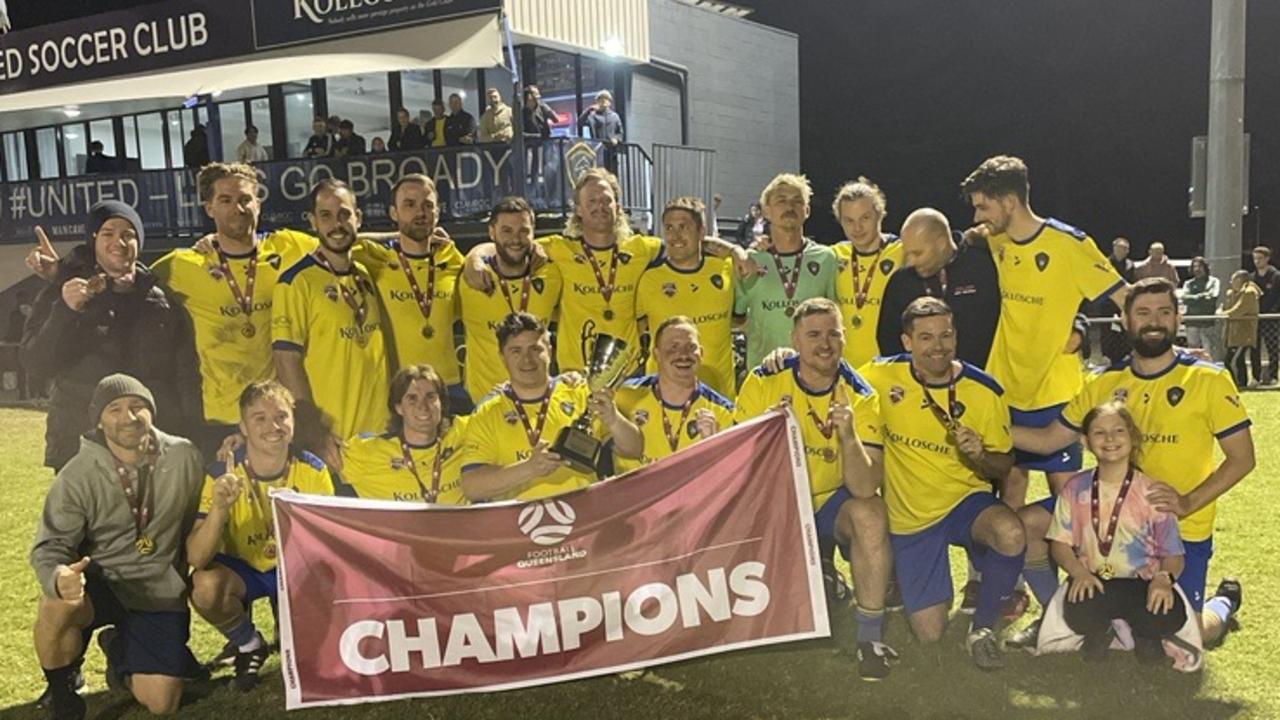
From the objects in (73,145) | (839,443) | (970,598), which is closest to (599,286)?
(839,443)

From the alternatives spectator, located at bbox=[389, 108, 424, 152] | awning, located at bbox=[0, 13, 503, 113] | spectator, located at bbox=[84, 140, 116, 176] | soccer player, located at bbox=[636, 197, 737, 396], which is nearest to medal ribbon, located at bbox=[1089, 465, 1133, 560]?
soccer player, located at bbox=[636, 197, 737, 396]

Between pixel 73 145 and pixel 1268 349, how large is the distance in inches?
960

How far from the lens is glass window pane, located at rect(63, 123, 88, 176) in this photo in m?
23.9

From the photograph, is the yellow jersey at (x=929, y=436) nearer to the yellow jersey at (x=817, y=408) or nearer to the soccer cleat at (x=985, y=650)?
the yellow jersey at (x=817, y=408)

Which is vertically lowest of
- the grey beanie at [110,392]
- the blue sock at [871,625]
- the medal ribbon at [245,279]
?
the blue sock at [871,625]

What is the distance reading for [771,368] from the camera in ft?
15.3

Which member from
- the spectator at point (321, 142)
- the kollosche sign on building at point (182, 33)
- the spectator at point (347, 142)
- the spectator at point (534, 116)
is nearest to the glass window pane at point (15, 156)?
the kollosche sign on building at point (182, 33)

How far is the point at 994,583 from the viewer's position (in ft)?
14.8

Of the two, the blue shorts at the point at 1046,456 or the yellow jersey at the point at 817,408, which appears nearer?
the yellow jersey at the point at 817,408

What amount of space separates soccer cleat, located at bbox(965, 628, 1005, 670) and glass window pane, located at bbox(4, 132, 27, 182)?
2610 centimetres

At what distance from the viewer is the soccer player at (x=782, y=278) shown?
5352mm

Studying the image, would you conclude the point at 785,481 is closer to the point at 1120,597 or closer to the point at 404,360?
the point at 1120,597

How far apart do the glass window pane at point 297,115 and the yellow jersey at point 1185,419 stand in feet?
58.0

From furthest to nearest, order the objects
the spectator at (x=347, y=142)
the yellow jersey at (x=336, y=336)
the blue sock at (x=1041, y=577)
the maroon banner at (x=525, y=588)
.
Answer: the spectator at (x=347, y=142) → the yellow jersey at (x=336, y=336) → the blue sock at (x=1041, y=577) → the maroon banner at (x=525, y=588)
